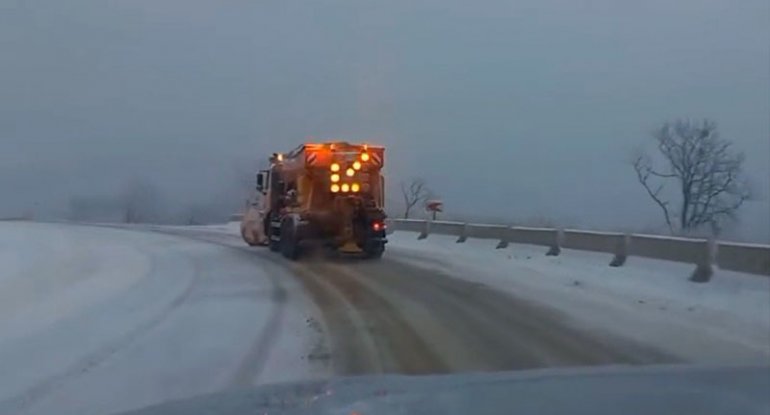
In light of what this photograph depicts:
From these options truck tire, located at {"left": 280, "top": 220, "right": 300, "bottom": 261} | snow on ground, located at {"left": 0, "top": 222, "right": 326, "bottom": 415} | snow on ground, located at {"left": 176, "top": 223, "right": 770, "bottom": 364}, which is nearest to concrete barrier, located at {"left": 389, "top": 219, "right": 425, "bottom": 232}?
truck tire, located at {"left": 280, "top": 220, "right": 300, "bottom": 261}

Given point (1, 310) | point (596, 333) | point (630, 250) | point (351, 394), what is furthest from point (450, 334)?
point (630, 250)

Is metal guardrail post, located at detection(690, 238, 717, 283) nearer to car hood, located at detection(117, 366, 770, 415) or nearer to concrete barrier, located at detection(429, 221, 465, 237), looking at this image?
car hood, located at detection(117, 366, 770, 415)

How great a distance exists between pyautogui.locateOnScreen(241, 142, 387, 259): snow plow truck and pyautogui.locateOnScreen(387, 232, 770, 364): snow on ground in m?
2.66

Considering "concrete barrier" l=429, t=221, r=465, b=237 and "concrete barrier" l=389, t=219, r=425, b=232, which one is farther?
"concrete barrier" l=389, t=219, r=425, b=232

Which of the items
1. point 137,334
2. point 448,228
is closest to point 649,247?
point 137,334

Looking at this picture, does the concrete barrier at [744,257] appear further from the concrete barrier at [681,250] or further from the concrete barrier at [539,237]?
the concrete barrier at [539,237]

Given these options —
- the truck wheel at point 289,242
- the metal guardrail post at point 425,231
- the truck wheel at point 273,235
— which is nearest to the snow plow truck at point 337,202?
the truck wheel at point 289,242

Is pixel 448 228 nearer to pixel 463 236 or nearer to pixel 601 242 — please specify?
pixel 463 236

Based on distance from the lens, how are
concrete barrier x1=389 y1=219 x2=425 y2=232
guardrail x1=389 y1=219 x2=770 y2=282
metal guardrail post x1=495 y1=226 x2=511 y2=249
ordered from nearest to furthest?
guardrail x1=389 y1=219 x2=770 y2=282 < metal guardrail post x1=495 y1=226 x2=511 y2=249 < concrete barrier x1=389 y1=219 x2=425 y2=232

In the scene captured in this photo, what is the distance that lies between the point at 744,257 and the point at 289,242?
15598 mm

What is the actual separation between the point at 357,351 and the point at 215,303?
592 cm

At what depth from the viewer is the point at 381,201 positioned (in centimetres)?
3347

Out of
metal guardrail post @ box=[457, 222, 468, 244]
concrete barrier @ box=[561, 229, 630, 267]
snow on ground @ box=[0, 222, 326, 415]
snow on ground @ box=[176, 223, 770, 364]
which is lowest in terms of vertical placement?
snow on ground @ box=[0, 222, 326, 415]

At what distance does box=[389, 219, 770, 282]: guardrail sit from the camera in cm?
1975
